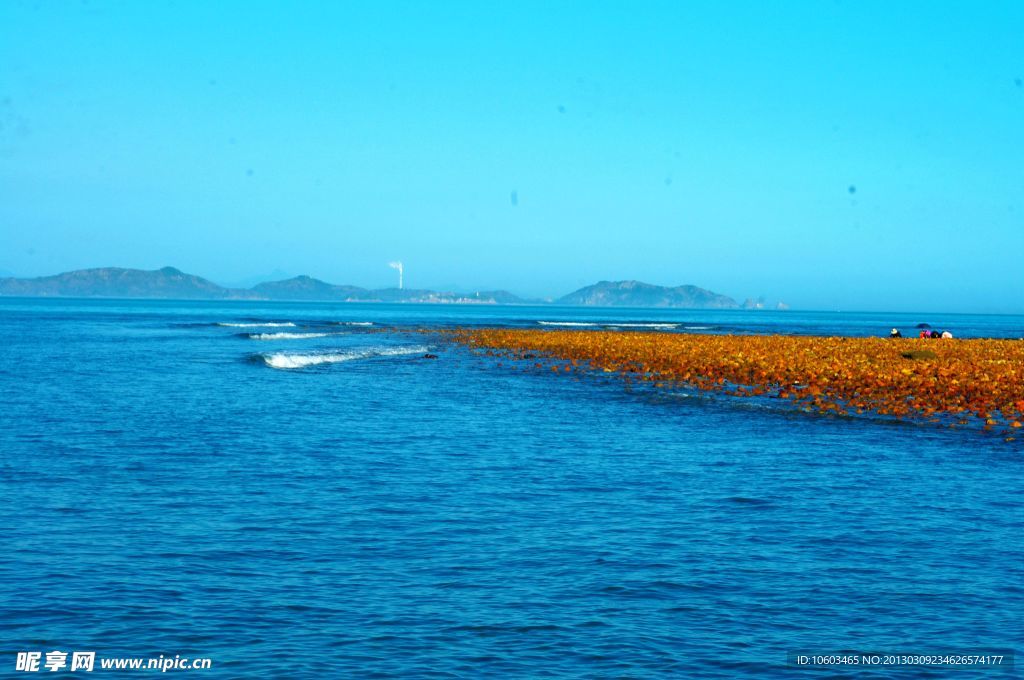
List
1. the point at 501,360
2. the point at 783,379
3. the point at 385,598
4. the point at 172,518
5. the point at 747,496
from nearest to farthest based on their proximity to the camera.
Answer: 1. the point at 385,598
2. the point at 172,518
3. the point at 747,496
4. the point at 783,379
5. the point at 501,360

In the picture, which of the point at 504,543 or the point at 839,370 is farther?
the point at 839,370

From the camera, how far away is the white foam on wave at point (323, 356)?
170 ft

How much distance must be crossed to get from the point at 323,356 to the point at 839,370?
31.6 metres

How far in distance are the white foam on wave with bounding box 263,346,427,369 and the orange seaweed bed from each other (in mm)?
6669

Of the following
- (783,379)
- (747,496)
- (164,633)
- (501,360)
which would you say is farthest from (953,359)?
(164,633)

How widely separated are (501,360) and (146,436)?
3230 cm

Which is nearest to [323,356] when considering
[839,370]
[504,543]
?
[839,370]

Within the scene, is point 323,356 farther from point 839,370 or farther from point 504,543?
point 504,543

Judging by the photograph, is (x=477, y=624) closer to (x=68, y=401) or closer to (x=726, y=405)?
(x=726, y=405)

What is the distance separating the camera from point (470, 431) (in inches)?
1000

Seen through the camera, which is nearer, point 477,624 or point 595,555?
point 477,624

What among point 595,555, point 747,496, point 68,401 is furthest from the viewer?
point 68,401

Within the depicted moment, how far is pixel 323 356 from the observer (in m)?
58.8

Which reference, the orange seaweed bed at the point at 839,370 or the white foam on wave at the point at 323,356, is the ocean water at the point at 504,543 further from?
the white foam on wave at the point at 323,356
